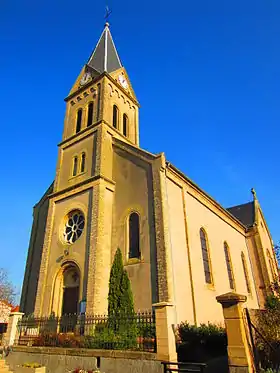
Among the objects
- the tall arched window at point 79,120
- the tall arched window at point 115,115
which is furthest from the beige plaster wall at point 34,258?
the tall arched window at point 115,115

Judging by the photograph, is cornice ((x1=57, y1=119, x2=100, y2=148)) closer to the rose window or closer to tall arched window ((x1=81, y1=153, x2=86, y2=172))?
tall arched window ((x1=81, y1=153, x2=86, y2=172))

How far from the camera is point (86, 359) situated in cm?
941

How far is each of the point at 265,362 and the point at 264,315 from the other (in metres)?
1.45

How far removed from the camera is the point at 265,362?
793 centimetres

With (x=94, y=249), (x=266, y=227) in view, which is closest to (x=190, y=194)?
(x=94, y=249)

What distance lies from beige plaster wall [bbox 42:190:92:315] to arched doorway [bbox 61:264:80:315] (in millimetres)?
373

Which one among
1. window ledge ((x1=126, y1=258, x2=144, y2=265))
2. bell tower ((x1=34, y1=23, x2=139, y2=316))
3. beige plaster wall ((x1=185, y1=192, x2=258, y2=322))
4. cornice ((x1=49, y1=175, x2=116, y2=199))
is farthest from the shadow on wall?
cornice ((x1=49, y1=175, x2=116, y2=199))

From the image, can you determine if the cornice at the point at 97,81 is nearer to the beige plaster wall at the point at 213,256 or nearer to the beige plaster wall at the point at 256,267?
the beige plaster wall at the point at 213,256

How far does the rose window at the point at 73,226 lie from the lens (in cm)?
1636

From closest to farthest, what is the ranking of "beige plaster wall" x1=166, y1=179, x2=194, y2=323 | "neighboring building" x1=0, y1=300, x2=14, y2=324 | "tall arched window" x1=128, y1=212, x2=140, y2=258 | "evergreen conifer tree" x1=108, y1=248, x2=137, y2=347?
"evergreen conifer tree" x1=108, y1=248, x2=137, y2=347, "beige plaster wall" x1=166, y1=179, x2=194, y2=323, "tall arched window" x1=128, y1=212, x2=140, y2=258, "neighboring building" x1=0, y1=300, x2=14, y2=324

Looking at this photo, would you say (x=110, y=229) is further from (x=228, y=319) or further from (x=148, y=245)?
(x=228, y=319)

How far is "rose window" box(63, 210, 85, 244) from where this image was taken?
16.4m

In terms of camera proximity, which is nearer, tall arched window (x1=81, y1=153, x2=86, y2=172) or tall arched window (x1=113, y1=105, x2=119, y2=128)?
tall arched window (x1=81, y1=153, x2=86, y2=172)

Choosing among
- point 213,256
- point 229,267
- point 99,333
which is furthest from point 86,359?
point 229,267
